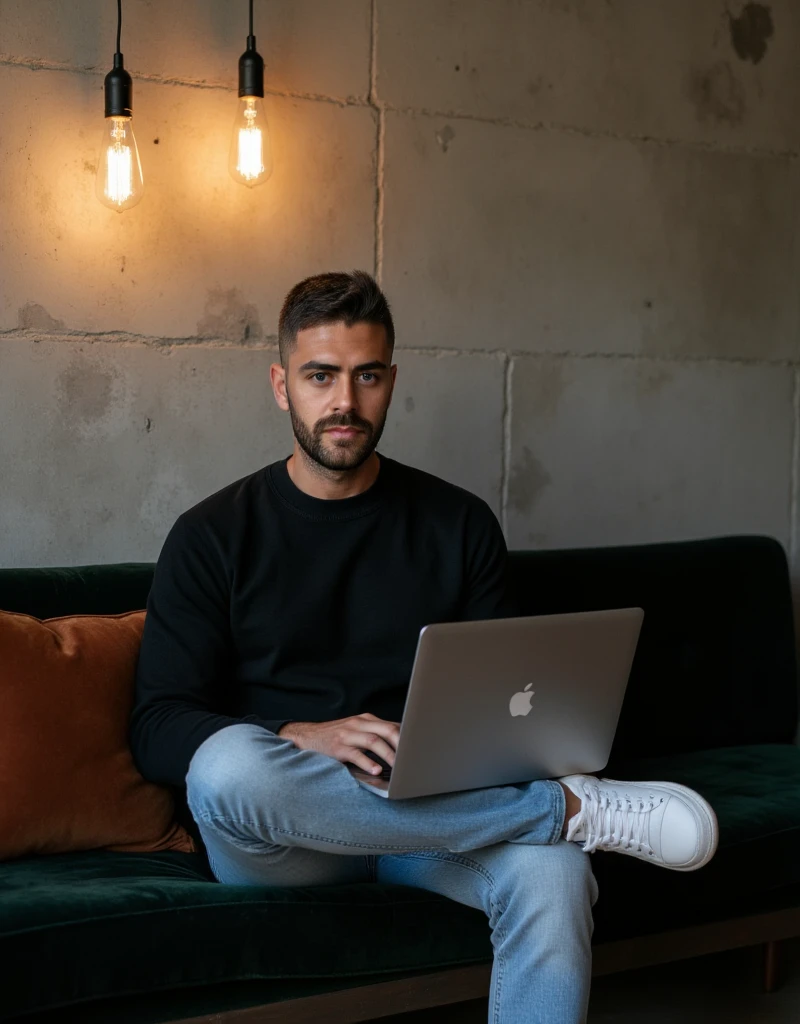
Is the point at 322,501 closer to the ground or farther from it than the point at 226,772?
farther from it

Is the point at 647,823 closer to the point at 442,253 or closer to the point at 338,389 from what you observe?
the point at 338,389

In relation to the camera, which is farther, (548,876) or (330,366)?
(330,366)

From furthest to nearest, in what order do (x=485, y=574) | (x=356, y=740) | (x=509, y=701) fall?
(x=485, y=574)
(x=356, y=740)
(x=509, y=701)

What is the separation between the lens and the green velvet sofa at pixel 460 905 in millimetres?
1720

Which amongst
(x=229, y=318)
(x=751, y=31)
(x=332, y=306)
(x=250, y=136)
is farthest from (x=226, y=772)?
(x=751, y=31)

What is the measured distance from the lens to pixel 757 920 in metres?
2.30

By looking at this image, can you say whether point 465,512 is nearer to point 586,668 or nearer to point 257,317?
point 586,668

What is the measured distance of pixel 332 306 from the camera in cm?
219

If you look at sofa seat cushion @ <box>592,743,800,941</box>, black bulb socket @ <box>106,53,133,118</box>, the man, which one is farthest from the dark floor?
black bulb socket @ <box>106,53,133,118</box>

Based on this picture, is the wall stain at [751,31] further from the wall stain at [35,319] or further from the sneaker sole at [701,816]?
the sneaker sole at [701,816]

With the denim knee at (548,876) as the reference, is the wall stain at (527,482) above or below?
above

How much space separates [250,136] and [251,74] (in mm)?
132

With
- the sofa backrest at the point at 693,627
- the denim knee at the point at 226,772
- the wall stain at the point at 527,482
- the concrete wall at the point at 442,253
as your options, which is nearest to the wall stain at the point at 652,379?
the concrete wall at the point at 442,253

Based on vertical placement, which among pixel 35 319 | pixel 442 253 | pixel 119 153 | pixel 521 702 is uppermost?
pixel 119 153
